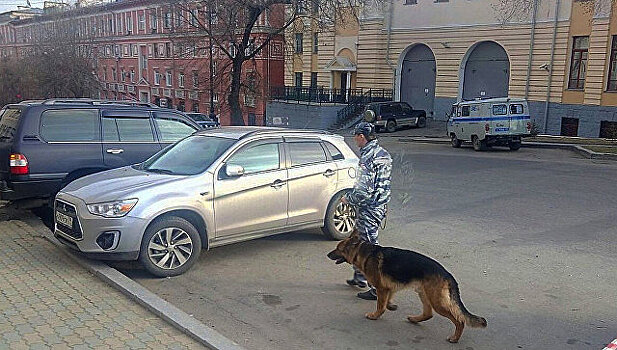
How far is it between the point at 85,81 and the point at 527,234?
37.2 m

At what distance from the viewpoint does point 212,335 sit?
14.4 feet

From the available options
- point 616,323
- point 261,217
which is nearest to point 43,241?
point 261,217

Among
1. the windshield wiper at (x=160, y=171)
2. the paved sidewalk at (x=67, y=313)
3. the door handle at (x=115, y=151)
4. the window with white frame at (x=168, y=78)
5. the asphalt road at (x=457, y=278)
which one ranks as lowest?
the asphalt road at (x=457, y=278)

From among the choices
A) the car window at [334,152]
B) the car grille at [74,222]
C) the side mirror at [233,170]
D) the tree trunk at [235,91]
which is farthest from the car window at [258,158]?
the tree trunk at [235,91]

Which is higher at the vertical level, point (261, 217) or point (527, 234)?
point (261, 217)

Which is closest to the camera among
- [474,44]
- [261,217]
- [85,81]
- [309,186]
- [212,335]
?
[212,335]

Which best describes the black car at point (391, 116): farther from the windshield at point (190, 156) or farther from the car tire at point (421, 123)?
the windshield at point (190, 156)

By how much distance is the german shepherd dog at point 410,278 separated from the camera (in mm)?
4484

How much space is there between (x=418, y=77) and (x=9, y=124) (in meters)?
31.8

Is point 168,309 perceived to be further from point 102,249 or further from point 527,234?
point 527,234

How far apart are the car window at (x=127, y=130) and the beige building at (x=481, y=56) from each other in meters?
20.6

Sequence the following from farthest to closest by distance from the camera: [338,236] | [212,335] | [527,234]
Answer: [527,234], [338,236], [212,335]

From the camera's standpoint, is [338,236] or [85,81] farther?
[85,81]

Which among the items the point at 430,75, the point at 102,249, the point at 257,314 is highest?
the point at 430,75
